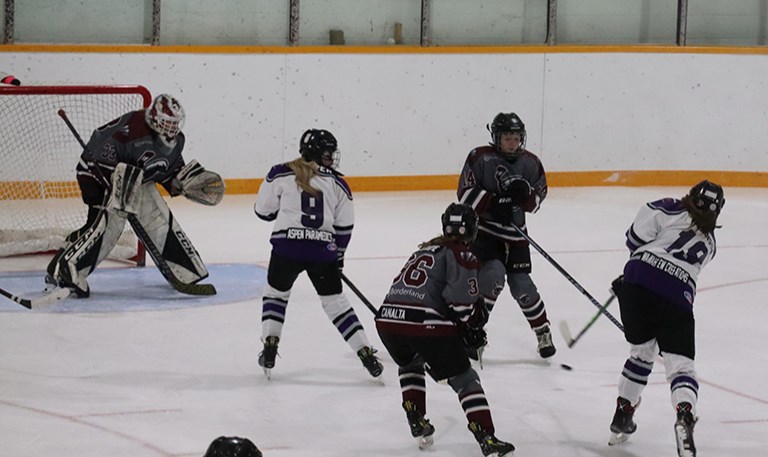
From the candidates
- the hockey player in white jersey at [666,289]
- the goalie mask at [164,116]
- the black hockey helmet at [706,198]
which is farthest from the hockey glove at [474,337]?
the goalie mask at [164,116]

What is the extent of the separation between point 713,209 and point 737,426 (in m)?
0.87

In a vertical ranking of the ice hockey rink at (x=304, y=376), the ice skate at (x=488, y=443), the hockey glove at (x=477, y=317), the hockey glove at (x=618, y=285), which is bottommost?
the ice hockey rink at (x=304, y=376)

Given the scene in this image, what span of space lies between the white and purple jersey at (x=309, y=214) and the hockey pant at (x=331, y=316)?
0.52 feet

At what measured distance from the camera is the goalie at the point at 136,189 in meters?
6.08

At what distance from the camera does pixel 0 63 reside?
8570mm

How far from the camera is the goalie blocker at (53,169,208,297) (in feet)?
19.9

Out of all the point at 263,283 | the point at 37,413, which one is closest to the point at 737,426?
the point at 37,413

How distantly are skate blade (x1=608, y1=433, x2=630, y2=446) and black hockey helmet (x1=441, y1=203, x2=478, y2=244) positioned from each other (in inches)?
32.0

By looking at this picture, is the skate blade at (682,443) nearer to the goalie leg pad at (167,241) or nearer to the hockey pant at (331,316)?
the hockey pant at (331,316)

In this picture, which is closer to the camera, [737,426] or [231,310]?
[737,426]

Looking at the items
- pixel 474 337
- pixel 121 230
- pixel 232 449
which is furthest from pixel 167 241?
pixel 232 449

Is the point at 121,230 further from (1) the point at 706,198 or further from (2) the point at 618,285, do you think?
(1) the point at 706,198

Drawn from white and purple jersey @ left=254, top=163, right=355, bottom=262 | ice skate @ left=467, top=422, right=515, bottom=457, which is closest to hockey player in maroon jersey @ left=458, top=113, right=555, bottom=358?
white and purple jersey @ left=254, top=163, right=355, bottom=262

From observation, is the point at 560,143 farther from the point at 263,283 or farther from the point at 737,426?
the point at 737,426
